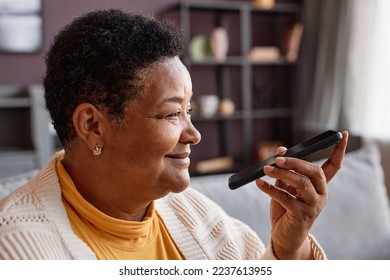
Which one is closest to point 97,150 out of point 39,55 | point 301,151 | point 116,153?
point 116,153

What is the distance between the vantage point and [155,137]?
792mm

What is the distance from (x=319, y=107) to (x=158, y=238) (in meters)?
2.67

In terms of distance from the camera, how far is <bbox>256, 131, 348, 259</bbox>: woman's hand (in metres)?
0.75

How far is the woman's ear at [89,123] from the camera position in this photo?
2.58ft

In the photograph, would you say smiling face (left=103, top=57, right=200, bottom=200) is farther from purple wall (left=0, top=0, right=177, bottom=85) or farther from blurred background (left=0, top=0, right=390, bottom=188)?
purple wall (left=0, top=0, right=177, bottom=85)

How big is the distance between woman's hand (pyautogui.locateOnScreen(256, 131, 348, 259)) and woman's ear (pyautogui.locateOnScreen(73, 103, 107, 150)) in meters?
0.24

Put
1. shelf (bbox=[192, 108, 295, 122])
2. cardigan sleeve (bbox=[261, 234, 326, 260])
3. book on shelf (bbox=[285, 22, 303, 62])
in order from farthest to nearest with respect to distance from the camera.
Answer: book on shelf (bbox=[285, 22, 303, 62]), shelf (bbox=[192, 108, 295, 122]), cardigan sleeve (bbox=[261, 234, 326, 260])

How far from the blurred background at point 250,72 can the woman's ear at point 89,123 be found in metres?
1.95

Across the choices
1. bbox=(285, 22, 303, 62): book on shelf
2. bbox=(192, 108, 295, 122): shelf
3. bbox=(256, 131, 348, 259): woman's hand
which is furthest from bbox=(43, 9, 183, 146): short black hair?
bbox=(285, 22, 303, 62): book on shelf

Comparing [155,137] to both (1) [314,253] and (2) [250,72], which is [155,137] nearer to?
(1) [314,253]

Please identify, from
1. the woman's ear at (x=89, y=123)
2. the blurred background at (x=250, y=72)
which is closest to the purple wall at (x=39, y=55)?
the blurred background at (x=250, y=72)

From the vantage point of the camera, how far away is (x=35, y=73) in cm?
311
